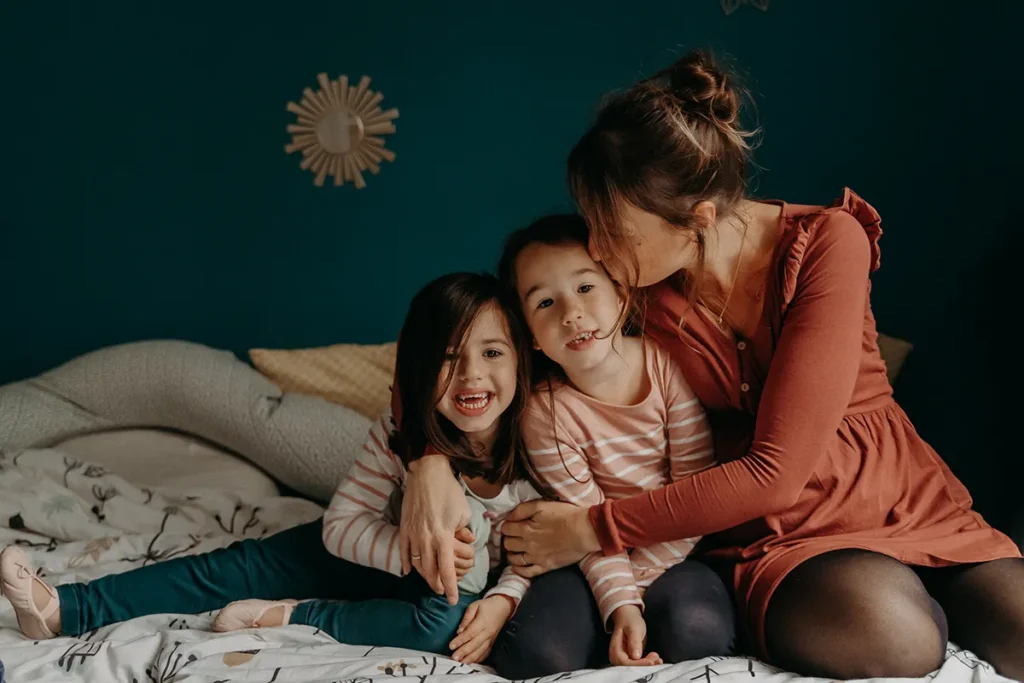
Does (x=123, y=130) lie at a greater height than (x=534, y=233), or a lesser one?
greater

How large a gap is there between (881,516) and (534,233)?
0.64 metres

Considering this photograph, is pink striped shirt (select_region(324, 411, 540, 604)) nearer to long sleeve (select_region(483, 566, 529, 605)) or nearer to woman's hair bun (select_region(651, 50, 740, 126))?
long sleeve (select_region(483, 566, 529, 605))

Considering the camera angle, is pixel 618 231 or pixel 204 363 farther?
pixel 204 363

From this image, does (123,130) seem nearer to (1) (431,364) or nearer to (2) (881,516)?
(1) (431,364)

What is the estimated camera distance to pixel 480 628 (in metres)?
1.36

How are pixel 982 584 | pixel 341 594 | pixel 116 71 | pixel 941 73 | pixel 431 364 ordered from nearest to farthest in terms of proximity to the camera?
pixel 982 584 → pixel 431 364 → pixel 341 594 → pixel 941 73 → pixel 116 71

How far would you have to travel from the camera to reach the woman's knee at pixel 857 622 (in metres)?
1.17

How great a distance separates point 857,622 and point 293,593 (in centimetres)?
86

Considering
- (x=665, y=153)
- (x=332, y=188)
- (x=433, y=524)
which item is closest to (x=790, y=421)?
(x=665, y=153)

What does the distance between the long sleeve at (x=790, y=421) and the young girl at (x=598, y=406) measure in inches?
3.2

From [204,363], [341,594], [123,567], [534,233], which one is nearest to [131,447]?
[204,363]

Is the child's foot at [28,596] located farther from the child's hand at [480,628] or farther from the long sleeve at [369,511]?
the child's hand at [480,628]

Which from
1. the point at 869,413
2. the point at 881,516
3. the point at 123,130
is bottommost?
the point at 881,516

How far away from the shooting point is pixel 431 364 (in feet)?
4.64
